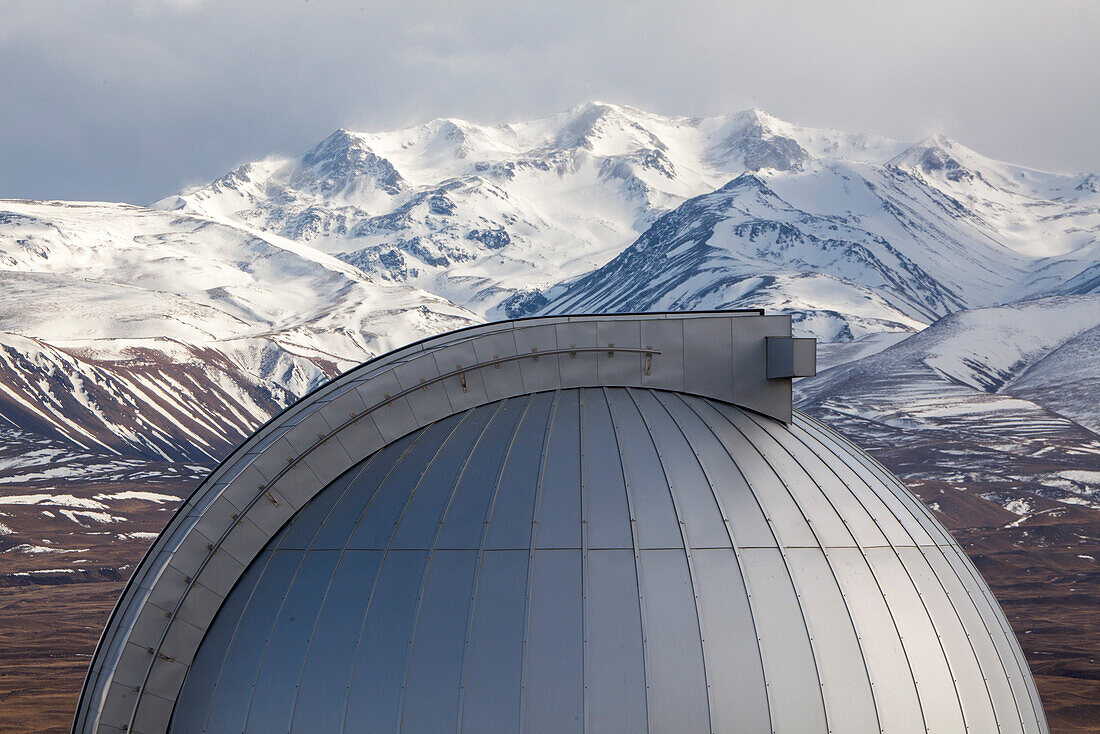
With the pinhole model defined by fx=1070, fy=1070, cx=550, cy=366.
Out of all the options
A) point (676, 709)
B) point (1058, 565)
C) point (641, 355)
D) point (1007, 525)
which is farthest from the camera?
point (1007, 525)

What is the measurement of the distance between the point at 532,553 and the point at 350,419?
3154mm

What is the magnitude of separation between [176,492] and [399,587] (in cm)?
19090

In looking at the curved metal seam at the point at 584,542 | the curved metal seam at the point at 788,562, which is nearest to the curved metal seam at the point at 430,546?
the curved metal seam at the point at 584,542

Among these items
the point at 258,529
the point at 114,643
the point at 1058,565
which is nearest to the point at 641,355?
the point at 258,529

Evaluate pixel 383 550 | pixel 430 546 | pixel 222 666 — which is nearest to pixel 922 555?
pixel 430 546

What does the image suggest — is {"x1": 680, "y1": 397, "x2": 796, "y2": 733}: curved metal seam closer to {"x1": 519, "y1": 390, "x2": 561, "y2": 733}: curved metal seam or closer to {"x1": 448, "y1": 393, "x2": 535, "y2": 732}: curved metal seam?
{"x1": 519, "y1": 390, "x2": 561, "y2": 733}: curved metal seam

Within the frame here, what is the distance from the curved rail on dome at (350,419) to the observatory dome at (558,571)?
0.10 ft

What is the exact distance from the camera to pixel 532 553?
12211 mm

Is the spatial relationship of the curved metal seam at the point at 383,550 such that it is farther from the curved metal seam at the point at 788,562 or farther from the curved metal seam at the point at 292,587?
the curved metal seam at the point at 788,562

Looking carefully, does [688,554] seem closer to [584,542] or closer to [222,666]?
[584,542]

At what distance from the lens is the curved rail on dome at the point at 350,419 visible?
1257cm

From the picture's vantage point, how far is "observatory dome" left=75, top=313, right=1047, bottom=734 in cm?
1160

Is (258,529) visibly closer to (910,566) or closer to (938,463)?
(910,566)

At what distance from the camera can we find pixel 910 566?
1378cm
